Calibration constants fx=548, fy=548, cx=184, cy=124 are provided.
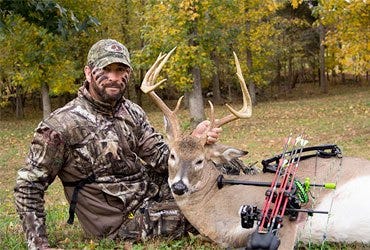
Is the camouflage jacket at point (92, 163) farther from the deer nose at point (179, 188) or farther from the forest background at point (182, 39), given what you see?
the forest background at point (182, 39)

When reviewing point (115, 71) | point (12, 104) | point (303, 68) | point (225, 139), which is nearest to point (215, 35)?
point (225, 139)

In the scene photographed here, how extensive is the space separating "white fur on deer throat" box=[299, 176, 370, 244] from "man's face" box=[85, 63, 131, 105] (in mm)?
1819

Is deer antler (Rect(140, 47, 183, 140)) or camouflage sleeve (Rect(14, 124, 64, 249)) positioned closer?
camouflage sleeve (Rect(14, 124, 64, 249))

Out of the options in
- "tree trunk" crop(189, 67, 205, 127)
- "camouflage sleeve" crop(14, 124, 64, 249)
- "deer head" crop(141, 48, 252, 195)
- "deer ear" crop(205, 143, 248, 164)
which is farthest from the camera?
"tree trunk" crop(189, 67, 205, 127)

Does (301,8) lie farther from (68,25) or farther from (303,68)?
(68,25)

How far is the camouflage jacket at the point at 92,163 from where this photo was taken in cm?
415

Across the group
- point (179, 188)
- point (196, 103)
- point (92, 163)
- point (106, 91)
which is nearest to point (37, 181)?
point (92, 163)

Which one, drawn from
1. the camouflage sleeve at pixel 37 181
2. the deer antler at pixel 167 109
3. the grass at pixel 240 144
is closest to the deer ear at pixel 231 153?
the deer antler at pixel 167 109

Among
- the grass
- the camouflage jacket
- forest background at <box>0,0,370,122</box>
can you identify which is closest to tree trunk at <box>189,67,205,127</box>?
forest background at <box>0,0,370,122</box>

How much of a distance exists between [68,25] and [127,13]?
1868 cm

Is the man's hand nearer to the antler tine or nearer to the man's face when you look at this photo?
the antler tine

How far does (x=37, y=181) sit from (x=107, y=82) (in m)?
0.96

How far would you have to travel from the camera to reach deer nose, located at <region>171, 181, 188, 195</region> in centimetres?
428

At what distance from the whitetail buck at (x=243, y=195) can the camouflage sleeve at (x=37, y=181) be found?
961 mm
